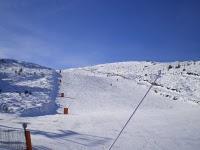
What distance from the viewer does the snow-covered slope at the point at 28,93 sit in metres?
20.7

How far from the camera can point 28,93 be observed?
2491 centimetres

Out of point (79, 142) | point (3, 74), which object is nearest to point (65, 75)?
point (3, 74)

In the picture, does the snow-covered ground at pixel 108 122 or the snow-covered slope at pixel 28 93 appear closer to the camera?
the snow-covered ground at pixel 108 122

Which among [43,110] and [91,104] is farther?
[91,104]

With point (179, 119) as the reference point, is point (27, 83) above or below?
above

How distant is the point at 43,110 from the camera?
2144cm

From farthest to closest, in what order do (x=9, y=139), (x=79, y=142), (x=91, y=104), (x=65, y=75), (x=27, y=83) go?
(x=65, y=75) → (x=27, y=83) → (x=91, y=104) → (x=79, y=142) → (x=9, y=139)

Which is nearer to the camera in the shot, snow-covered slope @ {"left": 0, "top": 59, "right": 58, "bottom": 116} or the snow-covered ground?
the snow-covered ground

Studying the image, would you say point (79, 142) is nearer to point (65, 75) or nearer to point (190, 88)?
point (65, 75)

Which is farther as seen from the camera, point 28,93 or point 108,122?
point 28,93

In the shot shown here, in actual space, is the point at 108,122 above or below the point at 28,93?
below

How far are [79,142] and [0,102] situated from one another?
32.4 ft

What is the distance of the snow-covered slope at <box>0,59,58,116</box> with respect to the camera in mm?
20734

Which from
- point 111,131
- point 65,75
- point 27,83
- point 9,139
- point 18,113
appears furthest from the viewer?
point 65,75
